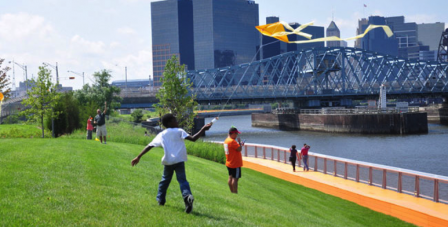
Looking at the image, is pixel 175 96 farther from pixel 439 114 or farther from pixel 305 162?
pixel 439 114

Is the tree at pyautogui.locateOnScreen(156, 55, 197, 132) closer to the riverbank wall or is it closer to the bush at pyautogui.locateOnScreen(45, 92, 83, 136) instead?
the bush at pyautogui.locateOnScreen(45, 92, 83, 136)

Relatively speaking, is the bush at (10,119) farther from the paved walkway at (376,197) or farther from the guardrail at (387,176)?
the guardrail at (387,176)

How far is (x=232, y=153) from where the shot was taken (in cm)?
1301

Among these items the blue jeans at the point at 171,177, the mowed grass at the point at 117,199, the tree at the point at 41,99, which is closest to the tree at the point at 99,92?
the tree at the point at 41,99

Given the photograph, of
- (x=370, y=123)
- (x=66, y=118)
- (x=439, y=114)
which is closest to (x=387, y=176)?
(x=66, y=118)

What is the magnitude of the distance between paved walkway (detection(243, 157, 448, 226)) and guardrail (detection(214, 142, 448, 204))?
0.92 ft

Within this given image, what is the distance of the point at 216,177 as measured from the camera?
16.8 meters

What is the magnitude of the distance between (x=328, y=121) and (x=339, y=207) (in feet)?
234

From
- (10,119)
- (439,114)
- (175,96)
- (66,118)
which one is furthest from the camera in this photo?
(439,114)

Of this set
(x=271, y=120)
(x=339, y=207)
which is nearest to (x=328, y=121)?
(x=271, y=120)

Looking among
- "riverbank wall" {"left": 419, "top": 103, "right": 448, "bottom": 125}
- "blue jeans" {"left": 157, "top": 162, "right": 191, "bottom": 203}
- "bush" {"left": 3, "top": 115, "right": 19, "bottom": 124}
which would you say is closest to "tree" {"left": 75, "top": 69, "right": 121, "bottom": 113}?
"bush" {"left": 3, "top": 115, "right": 19, "bottom": 124}

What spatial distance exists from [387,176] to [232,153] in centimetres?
903

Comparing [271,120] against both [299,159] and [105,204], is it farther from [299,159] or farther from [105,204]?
[105,204]

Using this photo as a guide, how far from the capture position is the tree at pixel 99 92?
66.2 metres
